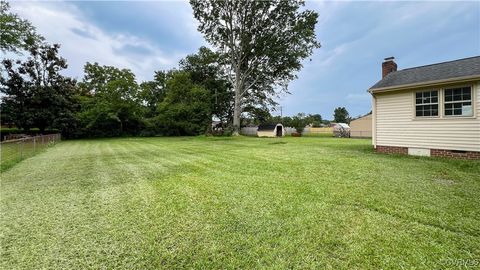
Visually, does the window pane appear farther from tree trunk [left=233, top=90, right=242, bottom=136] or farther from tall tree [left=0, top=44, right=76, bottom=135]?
tall tree [left=0, top=44, right=76, bottom=135]

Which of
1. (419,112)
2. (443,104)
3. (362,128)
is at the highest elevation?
(443,104)

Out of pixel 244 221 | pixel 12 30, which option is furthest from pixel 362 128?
pixel 12 30

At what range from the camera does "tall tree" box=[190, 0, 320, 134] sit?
2264cm

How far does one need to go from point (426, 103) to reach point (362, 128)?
2887 cm

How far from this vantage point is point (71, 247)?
8.18ft

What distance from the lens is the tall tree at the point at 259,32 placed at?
22641 millimetres

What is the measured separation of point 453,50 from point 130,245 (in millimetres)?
23264

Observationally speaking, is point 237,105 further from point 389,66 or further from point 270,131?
point 389,66

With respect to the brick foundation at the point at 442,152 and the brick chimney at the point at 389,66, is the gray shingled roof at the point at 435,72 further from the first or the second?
the brick foundation at the point at 442,152

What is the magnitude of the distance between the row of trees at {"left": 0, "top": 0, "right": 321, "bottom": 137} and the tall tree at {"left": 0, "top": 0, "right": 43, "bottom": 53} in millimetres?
69

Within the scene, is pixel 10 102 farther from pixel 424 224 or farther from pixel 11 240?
pixel 424 224

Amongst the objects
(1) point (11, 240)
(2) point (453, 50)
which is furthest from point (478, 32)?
(1) point (11, 240)

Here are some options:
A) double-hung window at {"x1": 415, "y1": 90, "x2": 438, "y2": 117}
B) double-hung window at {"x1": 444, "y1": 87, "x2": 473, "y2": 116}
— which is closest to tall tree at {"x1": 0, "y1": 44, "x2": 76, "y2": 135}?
double-hung window at {"x1": 415, "y1": 90, "x2": 438, "y2": 117}

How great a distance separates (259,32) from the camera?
24.0 m
